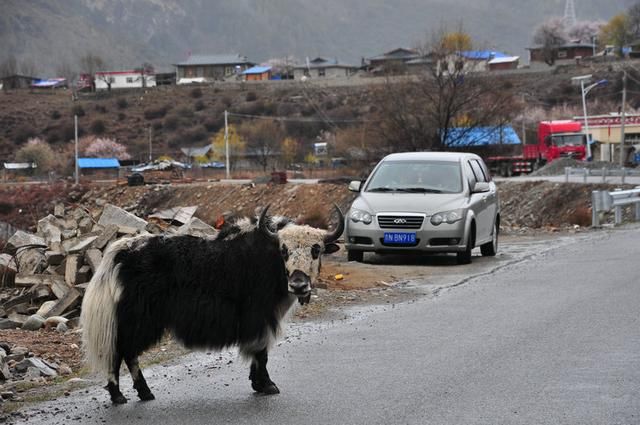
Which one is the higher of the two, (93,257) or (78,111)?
(78,111)

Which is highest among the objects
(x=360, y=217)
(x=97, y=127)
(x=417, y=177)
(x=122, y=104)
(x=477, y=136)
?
(x=122, y=104)

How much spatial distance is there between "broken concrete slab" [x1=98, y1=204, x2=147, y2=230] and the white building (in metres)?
146

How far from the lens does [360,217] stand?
17500mm

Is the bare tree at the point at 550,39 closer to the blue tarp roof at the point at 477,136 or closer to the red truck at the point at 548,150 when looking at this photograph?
the red truck at the point at 548,150

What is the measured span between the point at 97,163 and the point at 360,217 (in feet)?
288

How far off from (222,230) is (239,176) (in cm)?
7064

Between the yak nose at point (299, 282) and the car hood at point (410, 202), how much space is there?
9822 mm

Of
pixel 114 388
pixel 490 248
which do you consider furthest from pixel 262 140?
pixel 114 388

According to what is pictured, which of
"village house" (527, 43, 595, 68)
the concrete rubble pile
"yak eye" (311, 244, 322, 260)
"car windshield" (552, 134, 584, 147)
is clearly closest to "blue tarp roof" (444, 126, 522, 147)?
"car windshield" (552, 134, 584, 147)

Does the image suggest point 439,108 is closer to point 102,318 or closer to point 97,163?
point 102,318

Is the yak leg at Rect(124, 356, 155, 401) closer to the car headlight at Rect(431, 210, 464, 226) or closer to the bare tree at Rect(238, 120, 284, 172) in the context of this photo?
the car headlight at Rect(431, 210, 464, 226)

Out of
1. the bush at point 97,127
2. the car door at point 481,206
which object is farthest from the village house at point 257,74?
the car door at point 481,206

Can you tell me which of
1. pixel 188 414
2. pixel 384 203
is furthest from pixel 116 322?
pixel 384 203

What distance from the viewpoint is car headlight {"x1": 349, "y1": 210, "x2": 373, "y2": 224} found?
Answer: 17.4 metres
